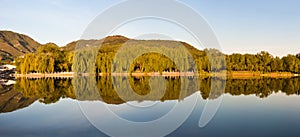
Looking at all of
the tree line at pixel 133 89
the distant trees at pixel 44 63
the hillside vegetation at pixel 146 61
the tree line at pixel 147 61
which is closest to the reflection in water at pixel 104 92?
the tree line at pixel 133 89

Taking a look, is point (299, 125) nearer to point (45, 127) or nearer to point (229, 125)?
point (229, 125)

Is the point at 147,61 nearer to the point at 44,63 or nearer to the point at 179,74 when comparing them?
the point at 179,74

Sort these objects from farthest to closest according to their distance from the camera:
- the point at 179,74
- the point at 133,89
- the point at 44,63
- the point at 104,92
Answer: the point at 179,74 → the point at 44,63 → the point at 133,89 → the point at 104,92

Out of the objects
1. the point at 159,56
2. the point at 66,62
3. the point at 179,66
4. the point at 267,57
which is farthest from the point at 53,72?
the point at 267,57

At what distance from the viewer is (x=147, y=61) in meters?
45.1

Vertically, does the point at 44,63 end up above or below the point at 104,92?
above

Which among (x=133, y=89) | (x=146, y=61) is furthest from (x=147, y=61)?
(x=133, y=89)

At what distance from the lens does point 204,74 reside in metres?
45.2

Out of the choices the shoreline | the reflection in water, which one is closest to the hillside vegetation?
the shoreline

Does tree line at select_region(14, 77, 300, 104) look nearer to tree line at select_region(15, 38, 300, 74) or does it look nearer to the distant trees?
tree line at select_region(15, 38, 300, 74)

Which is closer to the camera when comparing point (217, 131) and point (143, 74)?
point (217, 131)

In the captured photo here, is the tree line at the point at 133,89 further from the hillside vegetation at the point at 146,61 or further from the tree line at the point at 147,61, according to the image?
the tree line at the point at 147,61

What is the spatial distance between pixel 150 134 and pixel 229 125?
286 cm

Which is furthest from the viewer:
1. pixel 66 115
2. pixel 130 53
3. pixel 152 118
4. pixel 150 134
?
pixel 130 53
